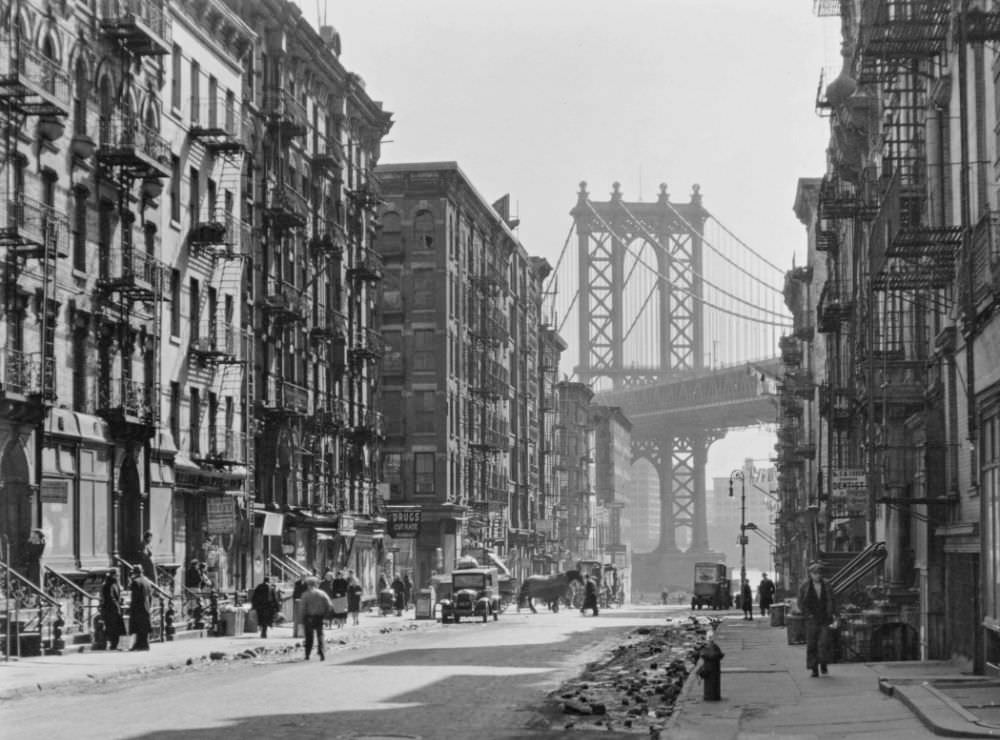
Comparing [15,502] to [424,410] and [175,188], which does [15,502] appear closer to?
[175,188]

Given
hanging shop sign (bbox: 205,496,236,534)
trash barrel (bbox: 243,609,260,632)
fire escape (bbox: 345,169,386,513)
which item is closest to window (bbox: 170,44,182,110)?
hanging shop sign (bbox: 205,496,236,534)

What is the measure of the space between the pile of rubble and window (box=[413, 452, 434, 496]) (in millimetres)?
47556

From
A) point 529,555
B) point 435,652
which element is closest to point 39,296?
point 435,652

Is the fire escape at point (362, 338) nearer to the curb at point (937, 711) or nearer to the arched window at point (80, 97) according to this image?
the arched window at point (80, 97)

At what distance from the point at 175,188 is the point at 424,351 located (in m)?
40.4

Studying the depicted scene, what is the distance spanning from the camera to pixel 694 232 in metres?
175

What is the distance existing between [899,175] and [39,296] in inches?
782

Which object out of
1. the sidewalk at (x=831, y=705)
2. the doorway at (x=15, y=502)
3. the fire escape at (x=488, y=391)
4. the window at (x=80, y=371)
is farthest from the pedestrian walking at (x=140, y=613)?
the fire escape at (x=488, y=391)

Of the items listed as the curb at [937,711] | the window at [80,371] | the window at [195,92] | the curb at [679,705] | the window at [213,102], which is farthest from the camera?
the window at [213,102]

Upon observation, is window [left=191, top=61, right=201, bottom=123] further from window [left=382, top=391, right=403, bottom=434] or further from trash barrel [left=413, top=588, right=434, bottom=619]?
window [left=382, top=391, right=403, bottom=434]

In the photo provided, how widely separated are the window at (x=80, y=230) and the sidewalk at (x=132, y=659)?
31.3 feet

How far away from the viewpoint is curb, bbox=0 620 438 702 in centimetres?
2736

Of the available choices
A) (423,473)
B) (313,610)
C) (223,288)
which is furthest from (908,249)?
(423,473)

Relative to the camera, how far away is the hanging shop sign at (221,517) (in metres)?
52.6
